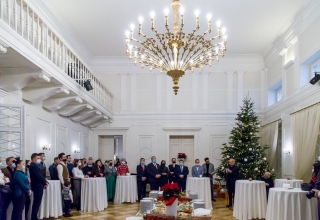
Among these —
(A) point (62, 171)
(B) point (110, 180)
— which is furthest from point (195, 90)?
(A) point (62, 171)

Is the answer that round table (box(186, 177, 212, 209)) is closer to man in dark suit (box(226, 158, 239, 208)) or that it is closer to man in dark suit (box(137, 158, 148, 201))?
man in dark suit (box(226, 158, 239, 208))

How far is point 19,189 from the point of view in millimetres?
7207

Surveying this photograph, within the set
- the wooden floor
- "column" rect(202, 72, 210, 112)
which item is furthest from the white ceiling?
the wooden floor

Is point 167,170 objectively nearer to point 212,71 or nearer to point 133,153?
point 133,153

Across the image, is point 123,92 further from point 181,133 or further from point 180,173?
point 180,173

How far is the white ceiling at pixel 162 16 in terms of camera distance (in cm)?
1034

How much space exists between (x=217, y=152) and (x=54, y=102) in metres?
7.50

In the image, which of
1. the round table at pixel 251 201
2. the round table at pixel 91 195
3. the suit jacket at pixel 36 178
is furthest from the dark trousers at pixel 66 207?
the round table at pixel 251 201

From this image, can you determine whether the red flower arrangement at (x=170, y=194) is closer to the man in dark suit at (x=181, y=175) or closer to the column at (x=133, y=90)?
the man in dark suit at (x=181, y=175)

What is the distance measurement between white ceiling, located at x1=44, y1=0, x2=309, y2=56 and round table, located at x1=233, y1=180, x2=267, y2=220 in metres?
4.99

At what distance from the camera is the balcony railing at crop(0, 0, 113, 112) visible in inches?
272

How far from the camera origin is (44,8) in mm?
10289

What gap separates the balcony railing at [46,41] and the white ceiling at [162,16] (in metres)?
1.08

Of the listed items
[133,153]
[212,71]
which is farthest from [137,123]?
[212,71]
